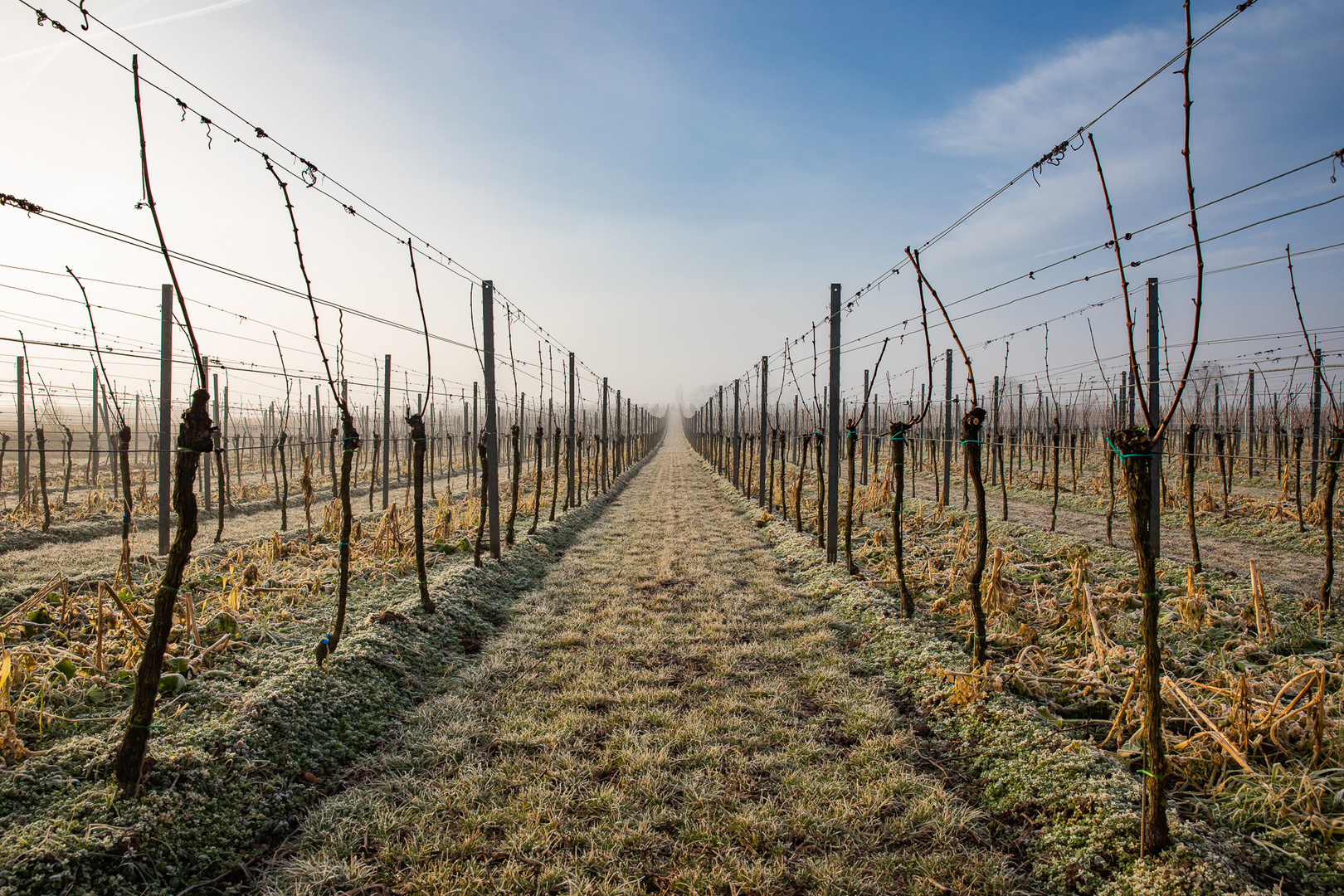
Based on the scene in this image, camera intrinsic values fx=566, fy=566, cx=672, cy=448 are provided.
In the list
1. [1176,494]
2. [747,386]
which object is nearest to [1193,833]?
[1176,494]

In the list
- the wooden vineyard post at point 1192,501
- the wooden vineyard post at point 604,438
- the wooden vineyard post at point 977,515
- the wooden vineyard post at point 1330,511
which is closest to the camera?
the wooden vineyard post at point 977,515

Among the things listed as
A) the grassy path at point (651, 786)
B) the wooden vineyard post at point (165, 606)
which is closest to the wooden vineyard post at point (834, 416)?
the grassy path at point (651, 786)

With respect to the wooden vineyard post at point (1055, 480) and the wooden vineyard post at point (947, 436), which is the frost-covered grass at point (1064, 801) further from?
the wooden vineyard post at point (947, 436)

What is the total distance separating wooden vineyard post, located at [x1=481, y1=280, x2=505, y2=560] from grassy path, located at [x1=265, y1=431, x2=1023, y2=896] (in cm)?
232

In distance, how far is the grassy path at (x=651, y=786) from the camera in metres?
2.46

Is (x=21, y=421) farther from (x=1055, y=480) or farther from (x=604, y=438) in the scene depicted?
(x=1055, y=480)

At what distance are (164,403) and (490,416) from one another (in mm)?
4645

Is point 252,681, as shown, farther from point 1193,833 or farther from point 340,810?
point 1193,833

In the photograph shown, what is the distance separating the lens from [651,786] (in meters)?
3.04

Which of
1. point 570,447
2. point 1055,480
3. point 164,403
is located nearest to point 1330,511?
point 1055,480

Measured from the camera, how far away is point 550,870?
2469mm

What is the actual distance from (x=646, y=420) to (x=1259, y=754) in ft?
149

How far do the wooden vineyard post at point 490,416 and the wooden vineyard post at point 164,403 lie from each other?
4.25 metres

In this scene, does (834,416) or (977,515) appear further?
(834,416)
